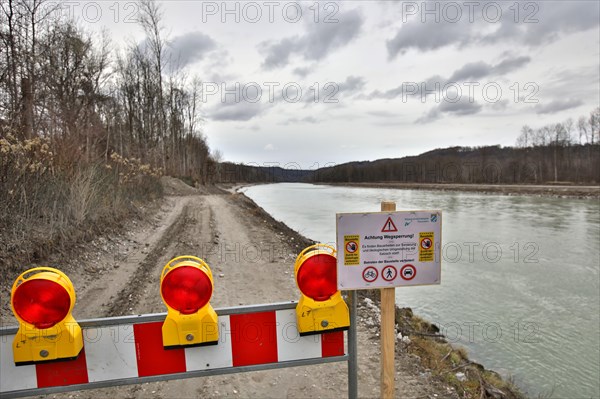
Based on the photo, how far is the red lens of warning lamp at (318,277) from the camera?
1.79 metres

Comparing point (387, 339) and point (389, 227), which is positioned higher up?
point (389, 227)

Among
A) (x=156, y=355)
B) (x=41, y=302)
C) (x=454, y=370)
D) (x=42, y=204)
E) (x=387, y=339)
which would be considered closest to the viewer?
(x=41, y=302)

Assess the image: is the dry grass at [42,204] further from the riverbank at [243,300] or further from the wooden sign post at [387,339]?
the wooden sign post at [387,339]

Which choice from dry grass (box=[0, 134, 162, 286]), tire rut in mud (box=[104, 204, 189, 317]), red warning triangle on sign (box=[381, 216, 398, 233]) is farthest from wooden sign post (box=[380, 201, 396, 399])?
dry grass (box=[0, 134, 162, 286])

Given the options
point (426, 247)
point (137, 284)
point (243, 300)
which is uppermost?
point (426, 247)

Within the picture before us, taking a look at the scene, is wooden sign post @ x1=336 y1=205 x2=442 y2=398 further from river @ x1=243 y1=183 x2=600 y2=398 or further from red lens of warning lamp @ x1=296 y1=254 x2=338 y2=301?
river @ x1=243 y1=183 x2=600 y2=398

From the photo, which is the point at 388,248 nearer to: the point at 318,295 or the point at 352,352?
the point at 318,295

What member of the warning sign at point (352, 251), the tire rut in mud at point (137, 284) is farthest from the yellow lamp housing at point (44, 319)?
the tire rut in mud at point (137, 284)

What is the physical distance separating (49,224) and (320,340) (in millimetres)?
6243

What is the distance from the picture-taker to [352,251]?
5.82 ft

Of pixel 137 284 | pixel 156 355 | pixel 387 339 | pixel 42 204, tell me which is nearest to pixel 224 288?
pixel 137 284

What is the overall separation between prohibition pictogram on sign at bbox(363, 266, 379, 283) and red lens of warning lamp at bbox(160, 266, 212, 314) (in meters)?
0.72

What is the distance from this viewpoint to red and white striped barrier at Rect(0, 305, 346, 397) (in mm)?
1677

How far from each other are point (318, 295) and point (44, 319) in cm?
118
